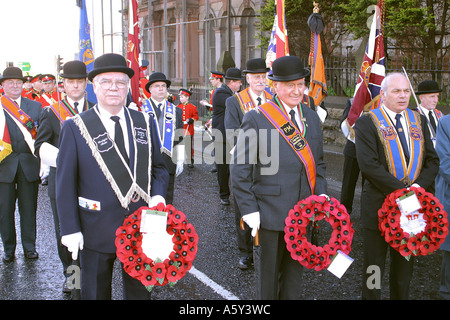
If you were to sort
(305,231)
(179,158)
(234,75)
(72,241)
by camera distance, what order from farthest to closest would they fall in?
(234,75) < (179,158) < (305,231) < (72,241)

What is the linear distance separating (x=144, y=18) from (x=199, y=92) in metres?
9.87

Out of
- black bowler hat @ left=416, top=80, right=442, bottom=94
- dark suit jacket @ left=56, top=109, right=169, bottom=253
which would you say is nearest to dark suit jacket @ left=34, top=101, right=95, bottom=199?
dark suit jacket @ left=56, top=109, right=169, bottom=253

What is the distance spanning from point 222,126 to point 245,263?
3506 millimetres

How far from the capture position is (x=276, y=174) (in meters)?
3.61

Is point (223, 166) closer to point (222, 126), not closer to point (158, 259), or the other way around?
point (222, 126)

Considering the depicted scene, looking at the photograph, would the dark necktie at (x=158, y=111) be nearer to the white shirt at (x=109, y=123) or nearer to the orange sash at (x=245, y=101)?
the orange sash at (x=245, y=101)

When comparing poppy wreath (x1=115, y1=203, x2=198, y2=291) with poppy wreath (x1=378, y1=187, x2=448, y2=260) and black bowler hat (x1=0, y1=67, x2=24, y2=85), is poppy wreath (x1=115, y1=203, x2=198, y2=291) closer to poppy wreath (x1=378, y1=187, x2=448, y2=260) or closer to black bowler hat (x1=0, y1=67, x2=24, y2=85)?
poppy wreath (x1=378, y1=187, x2=448, y2=260)

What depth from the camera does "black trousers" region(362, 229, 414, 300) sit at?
3914 mm

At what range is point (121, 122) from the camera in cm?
335

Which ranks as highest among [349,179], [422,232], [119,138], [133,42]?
A: [133,42]

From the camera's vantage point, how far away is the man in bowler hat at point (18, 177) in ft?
18.7

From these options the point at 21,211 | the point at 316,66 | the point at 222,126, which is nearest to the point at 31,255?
the point at 21,211
